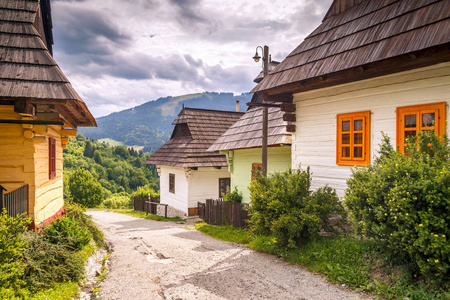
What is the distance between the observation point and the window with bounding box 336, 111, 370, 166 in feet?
20.6

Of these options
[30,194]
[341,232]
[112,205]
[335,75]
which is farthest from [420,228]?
[112,205]

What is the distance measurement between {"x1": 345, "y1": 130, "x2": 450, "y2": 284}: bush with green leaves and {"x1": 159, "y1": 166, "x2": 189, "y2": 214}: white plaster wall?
1253 cm

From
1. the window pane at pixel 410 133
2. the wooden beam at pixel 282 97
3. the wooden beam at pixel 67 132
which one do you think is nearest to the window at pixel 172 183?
the wooden beam at pixel 67 132

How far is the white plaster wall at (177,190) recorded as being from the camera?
1656 centimetres

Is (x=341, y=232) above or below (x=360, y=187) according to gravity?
below

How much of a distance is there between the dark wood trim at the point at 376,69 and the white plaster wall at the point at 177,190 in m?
10.2

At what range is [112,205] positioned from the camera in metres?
48.8

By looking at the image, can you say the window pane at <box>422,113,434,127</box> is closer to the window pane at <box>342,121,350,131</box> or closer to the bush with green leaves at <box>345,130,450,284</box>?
the bush with green leaves at <box>345,130,450,284</box>

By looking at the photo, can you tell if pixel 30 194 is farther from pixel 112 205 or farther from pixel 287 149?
pixel 112 205

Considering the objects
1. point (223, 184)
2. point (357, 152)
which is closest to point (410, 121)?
point (357, 152)

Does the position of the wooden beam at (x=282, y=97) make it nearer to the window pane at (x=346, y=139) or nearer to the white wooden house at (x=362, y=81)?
the white wooden house at (x=362, y=81)

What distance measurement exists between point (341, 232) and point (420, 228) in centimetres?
280

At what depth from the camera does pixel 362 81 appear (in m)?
6.37

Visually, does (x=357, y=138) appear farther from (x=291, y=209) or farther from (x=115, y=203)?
(x=115, y=203)
